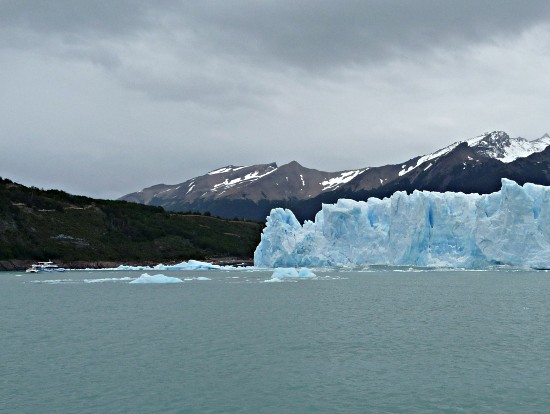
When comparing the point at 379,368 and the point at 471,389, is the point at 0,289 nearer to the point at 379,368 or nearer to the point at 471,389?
the point at 379,368

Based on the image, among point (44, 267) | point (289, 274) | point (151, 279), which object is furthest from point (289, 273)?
point (44, 267)

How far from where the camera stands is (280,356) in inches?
744

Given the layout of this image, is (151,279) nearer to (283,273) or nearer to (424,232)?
(283,273)

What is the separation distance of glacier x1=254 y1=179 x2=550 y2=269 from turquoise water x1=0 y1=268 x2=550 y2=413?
84.2 feet

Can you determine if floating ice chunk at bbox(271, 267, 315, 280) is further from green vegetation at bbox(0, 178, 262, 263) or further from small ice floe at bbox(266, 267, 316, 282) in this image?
green vegetation at bbox(0, 178, 262, 263)

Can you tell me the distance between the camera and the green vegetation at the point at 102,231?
94.4 metres

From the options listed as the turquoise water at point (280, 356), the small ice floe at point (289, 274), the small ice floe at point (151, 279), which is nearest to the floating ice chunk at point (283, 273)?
the small ice floe at point (289, 274)

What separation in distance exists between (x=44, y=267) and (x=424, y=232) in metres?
56.4

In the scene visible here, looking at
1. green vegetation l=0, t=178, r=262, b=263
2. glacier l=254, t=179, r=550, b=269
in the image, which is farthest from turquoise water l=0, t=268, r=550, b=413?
green vegetation l=0, t=178, r=262, b=263

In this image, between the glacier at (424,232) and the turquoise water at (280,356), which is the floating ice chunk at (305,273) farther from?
the turquoise water at (280,356)

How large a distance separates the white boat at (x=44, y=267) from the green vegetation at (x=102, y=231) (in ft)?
8.47

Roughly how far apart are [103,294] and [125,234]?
7715 cm

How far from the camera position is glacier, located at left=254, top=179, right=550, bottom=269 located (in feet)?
194

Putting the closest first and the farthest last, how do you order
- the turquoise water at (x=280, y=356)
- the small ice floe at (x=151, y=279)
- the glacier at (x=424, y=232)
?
the turquoise water at (x=280, y=356)
the small ice floe at (x=151, y=279)
the glacier at (x=424, y=232)
